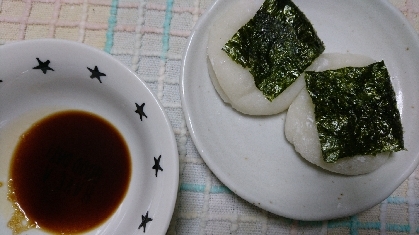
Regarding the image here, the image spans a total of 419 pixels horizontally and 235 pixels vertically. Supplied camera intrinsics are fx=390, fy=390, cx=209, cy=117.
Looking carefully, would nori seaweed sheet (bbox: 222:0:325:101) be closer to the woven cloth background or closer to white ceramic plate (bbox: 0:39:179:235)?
the woven cloth background

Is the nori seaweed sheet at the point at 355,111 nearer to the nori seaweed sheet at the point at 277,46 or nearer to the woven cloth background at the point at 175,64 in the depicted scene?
the nori seaweed sheet at the point at 277,46

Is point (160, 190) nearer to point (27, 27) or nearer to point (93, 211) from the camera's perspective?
point (93, 211)

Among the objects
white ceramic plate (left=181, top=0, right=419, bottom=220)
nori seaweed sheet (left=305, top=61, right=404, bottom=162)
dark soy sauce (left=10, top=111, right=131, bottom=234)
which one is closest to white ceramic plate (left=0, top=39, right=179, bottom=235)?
dark soy sauce (left=10, top=111, right=131, bottom=234)

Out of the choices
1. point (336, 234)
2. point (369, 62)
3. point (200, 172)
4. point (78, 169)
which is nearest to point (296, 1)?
point (369, 62)

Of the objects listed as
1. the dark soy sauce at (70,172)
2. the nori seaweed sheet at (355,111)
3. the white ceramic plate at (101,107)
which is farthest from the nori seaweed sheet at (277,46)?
the dark soy sauce at (70,172)

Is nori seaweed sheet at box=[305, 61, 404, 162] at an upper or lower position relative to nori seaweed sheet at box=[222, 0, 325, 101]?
lower

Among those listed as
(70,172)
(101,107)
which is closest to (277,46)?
(101,107)
